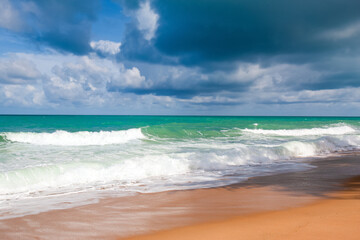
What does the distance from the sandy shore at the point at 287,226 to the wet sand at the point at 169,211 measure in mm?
64

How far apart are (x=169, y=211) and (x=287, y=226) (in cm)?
197

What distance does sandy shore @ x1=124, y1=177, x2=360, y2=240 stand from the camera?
2.90m

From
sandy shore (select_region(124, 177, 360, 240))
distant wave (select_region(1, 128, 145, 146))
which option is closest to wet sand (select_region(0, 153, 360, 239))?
sandy shore (select_region(124, 177, 360, 240))

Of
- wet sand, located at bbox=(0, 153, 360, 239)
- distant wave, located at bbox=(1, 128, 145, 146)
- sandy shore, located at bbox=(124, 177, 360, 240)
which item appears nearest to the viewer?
sandy shore, located at bbox=(124, 177, 360, 240)

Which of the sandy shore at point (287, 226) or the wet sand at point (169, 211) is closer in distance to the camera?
the sandy shore at point (287, 226)

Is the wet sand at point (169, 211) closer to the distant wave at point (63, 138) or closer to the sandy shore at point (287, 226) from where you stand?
the sandy shore at point (287, 226)

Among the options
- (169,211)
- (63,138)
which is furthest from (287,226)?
(63,138)

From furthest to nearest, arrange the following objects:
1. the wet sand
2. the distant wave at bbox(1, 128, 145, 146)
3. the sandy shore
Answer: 1. the distant wave at bbox(1, 128, 145, 146)
2. the wet sand
3. the sandy shore

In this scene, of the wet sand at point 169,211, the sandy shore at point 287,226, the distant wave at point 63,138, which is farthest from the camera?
the distant wave at point 63,138

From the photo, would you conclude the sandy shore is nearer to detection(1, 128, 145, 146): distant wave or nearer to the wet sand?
the wet sand

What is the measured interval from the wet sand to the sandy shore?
0.06 m

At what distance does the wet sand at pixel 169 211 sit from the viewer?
3504 millimetres

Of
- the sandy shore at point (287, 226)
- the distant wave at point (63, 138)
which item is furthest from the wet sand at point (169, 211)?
the distant wave at point (63, 138)

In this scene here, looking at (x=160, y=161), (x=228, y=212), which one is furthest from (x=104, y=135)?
(x=228, y=212)
